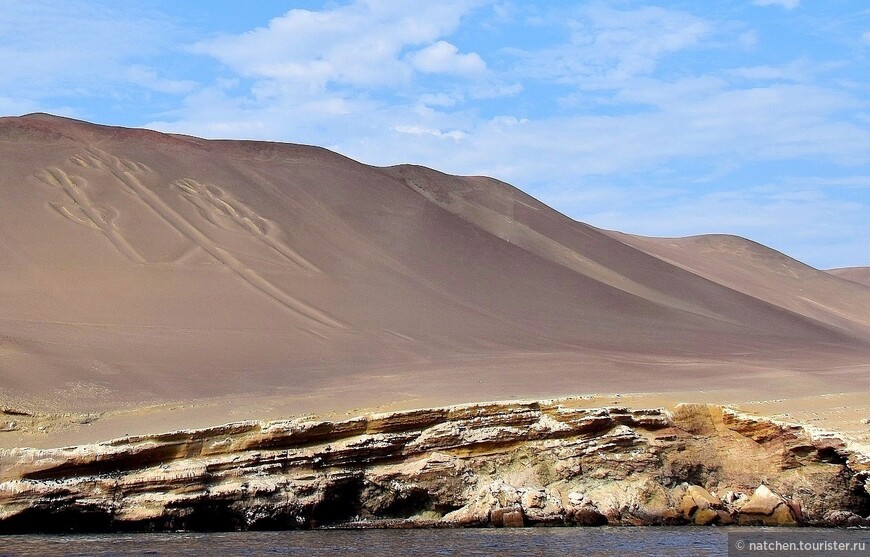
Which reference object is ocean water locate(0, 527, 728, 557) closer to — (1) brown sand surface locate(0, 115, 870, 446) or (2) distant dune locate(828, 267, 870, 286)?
(1) brown sand surface locate(0, 115, 870, 446)

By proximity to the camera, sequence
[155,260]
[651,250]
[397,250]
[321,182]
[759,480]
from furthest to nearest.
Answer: [651,250] → [321,182] → [397,250] → [155,260] → [759,480]

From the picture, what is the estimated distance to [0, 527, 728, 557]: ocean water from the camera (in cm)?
1373

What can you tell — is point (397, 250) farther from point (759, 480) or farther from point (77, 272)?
point (759, 480)

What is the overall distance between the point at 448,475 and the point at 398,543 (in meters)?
1.93

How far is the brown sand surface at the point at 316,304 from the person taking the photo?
24000mm

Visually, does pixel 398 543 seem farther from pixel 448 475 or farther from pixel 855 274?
pixel 855 274

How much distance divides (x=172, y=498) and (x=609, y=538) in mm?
6228

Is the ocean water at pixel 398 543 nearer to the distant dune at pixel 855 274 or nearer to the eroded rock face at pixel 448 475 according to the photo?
the eroded rock face at pixel 448 475

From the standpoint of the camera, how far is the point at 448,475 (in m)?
16.4

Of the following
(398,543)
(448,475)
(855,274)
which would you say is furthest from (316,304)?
(855,274)

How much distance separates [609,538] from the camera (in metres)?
14.9

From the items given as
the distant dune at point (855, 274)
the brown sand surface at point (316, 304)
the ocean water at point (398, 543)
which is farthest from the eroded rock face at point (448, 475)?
the distant dune at point (855, 274)

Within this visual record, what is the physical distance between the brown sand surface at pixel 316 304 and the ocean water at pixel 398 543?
3614 mm

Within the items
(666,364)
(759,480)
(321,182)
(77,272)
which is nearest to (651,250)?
(321,182)
